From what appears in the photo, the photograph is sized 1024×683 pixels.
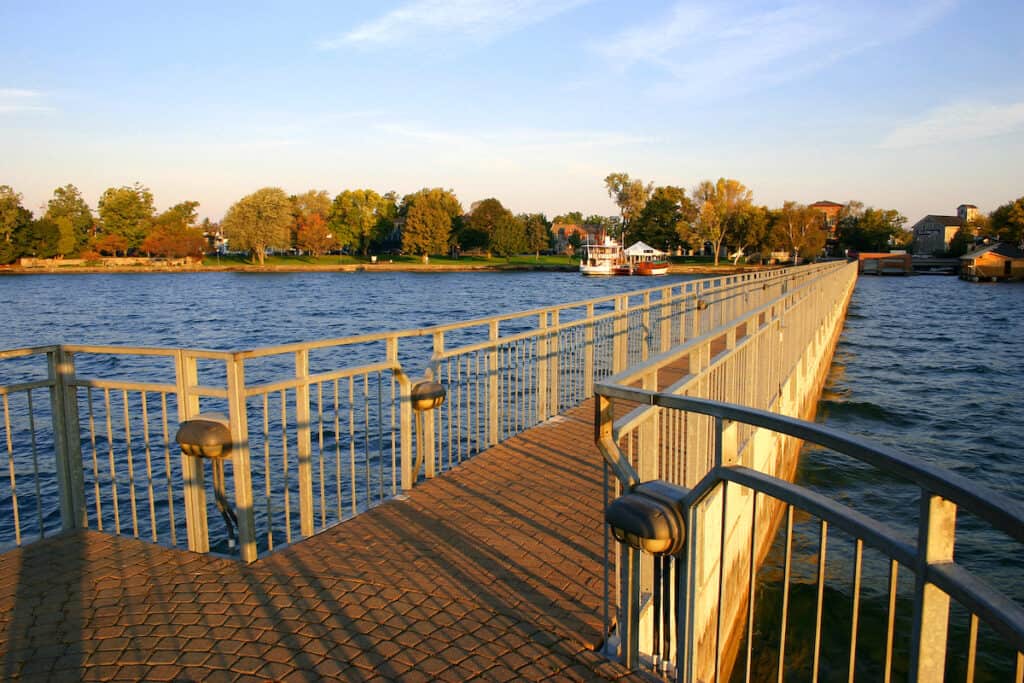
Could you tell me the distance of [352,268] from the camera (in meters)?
121

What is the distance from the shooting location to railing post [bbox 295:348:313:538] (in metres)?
5.29

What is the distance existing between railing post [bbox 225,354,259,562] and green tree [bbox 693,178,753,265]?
11335cm

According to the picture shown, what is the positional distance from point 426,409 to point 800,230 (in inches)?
4442

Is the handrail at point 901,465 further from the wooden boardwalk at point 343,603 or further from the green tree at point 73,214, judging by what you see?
the green tree at point 73,214

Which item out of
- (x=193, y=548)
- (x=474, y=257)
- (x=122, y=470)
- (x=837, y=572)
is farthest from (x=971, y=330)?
(x=474, y=257)

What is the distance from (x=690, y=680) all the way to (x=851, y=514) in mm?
1284

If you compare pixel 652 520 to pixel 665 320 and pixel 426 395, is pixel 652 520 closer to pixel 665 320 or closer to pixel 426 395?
pixel 426 395

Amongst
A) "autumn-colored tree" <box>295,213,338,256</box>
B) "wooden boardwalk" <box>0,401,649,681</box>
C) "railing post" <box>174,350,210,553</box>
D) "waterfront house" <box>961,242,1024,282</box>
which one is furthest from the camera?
"autumn-colored tree" <box>295,213,338,256</box>

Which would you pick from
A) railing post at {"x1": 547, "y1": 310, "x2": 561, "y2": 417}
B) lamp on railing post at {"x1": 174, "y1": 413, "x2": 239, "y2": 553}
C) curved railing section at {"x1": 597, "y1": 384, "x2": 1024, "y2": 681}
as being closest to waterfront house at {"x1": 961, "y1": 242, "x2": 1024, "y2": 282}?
railing post at {"x1": 547, "y1": 310, "x2": 561, "y2": 417}

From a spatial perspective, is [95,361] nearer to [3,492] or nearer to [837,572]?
[3,492]

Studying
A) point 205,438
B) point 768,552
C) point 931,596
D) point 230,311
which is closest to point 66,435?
point 205,438

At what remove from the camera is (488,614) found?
13.3ft

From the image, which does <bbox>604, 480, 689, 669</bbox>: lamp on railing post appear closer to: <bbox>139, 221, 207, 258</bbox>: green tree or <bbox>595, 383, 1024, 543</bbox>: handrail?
<bbox>595, 383, 1024, 543</bbox>: handrail

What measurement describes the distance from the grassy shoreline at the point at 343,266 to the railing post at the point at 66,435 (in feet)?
345
